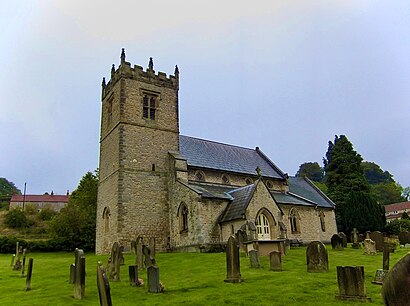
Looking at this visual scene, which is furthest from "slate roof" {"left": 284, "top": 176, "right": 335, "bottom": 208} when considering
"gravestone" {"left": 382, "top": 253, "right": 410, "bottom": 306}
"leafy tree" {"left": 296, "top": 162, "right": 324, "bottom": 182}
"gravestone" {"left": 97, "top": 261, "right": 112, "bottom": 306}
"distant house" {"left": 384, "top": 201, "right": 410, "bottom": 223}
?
"leafy tree" {"left": 296, "top": 162, "right": 324, "bottom": 182}

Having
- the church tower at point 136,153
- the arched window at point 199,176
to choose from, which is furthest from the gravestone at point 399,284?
the arched window at point 199,176

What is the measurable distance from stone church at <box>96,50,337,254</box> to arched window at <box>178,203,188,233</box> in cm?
7

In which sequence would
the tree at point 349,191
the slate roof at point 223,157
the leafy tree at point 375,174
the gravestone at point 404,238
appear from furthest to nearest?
1. the leafy tree at point 375,174
2. the tree at point 349,191
3. the slate roof at point 223,157
4. the gravestone at point 404,238

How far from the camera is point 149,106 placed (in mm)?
28031

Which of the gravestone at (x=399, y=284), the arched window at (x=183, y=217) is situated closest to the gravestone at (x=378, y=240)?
the arched window at (x=183, y=217)

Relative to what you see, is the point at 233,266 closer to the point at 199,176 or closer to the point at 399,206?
the point at 199,176

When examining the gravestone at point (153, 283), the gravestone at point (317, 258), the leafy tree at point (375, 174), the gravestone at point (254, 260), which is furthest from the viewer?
the leafy tree at point (375, 174)

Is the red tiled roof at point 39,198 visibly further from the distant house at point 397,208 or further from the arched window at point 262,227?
the distant house at point 397,208

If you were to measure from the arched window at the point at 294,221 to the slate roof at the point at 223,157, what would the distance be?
3936 millimetres

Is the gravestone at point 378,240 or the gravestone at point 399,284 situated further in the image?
the gravestone at point 378,240

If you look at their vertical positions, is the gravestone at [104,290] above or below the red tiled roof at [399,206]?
below

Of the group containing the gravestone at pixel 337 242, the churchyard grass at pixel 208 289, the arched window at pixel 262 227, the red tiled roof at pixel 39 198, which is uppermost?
the red tiled roof at pixel 39 198

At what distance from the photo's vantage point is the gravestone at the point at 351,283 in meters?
8.95

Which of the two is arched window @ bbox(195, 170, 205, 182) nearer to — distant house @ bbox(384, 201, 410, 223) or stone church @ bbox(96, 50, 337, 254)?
stone church @ bbox(96, 50, 337, 254)
